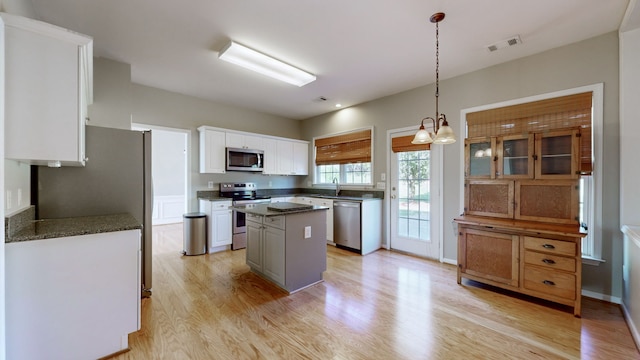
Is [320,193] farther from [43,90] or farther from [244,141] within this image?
[43,90]

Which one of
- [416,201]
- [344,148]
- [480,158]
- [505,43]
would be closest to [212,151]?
[344,148]

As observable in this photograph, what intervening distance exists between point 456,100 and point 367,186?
6.65 ft

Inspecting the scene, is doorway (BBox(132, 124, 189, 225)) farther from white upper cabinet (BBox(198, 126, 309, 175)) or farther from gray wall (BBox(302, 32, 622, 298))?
gray wall (BBox(302, 32, 622, 298))

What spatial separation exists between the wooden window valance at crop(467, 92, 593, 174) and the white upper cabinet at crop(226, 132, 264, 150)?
12.0ft

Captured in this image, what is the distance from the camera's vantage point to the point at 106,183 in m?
2.42

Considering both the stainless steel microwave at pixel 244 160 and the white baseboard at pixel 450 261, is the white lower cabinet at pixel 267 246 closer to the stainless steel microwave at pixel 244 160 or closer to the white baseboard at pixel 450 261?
the stainless steel microwave at pixel 244 160

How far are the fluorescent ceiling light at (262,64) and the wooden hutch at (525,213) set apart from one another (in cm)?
237

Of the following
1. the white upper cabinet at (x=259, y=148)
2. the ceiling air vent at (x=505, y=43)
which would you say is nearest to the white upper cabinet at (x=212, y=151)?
the white upper cabinet at (x=259, y=148)

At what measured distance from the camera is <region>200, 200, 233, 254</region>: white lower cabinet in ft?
13.6

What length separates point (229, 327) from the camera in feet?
7.06

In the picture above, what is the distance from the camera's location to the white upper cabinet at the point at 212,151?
4.38 meters

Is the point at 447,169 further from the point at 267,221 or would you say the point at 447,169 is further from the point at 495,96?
the point at 267,221

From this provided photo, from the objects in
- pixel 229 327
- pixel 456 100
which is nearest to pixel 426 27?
pixel 456 100

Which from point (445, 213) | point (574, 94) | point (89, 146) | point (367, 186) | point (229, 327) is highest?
point (574, 94)
